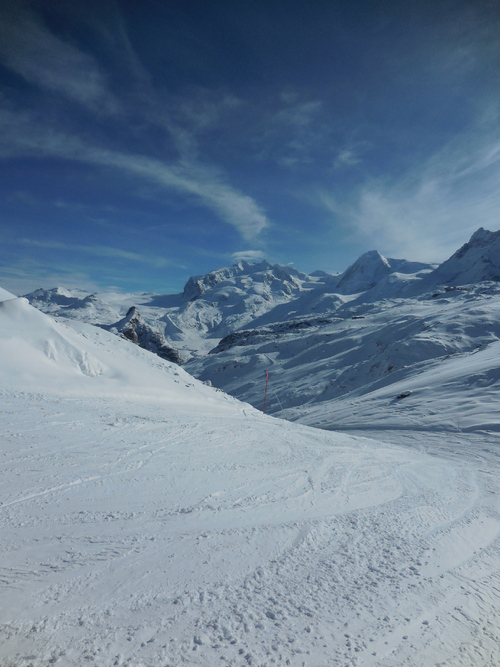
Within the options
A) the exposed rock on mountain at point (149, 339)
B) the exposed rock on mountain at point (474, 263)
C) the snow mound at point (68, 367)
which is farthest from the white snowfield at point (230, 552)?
the exposed rock on mountain at point (474, 263)

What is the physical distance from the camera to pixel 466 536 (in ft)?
15.7

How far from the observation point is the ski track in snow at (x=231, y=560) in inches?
108

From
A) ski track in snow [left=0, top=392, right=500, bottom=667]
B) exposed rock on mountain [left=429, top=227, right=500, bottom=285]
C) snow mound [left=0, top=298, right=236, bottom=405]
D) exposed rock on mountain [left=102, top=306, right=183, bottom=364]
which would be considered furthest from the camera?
exposed rock on mountain [left=429, top=227, right=500, bottom=285]

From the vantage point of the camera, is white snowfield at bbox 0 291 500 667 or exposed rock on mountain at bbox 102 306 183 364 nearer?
white snowfield at bbox 0 291 500 667

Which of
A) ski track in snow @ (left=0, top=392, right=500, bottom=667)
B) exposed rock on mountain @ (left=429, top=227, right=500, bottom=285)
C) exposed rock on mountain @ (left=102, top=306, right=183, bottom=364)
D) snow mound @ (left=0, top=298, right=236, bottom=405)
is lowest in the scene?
ski track in snow @ (left=0, top=392, right=500, bottom=667)

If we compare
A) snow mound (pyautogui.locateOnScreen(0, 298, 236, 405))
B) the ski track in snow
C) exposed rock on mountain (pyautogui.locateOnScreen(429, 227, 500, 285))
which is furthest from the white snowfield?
exposed rock on mountain (pyautogui.locateOnScreen(429, 227, 500, 285))

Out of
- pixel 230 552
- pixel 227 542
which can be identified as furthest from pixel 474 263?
pixel 230 552

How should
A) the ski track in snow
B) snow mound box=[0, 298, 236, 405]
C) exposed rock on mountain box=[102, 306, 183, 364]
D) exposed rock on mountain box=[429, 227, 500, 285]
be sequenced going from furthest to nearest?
exposed rock on mountain box=[429, 227, 500, 285] < exposed rock on mountain box=[102, 306, 183, 364] < snow mound box=[0, 298, 236, 405] < the ski track in snow

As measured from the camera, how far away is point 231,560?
377 cm

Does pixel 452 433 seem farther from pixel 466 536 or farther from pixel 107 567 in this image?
pixel 107 567

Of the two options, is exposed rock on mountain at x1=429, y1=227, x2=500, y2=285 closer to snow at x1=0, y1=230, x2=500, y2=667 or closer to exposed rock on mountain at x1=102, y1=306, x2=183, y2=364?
exposed rock on mountain at x1=102, y1=306, x2=183, y2=364

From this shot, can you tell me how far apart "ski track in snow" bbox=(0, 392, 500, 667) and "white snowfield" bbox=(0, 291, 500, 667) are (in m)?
0.02

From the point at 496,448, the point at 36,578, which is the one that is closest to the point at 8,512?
the point at 36,578

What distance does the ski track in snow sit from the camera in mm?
2738
